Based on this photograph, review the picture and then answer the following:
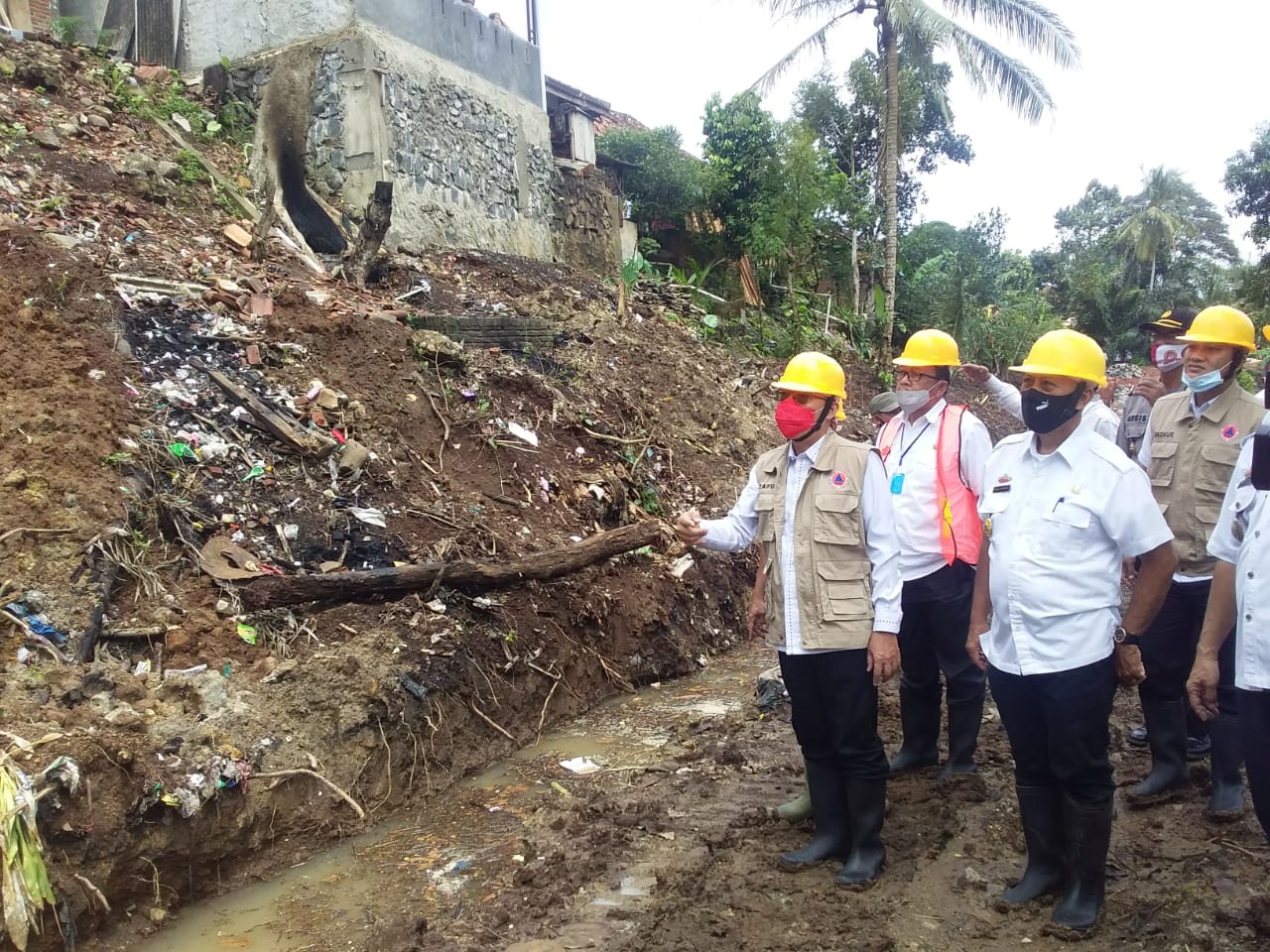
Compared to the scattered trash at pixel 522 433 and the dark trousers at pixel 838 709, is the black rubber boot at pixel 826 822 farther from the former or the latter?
the scattered trash at pixel 522 433

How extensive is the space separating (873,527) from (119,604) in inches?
144

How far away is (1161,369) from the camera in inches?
186

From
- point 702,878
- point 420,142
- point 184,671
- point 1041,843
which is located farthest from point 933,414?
point 420,142

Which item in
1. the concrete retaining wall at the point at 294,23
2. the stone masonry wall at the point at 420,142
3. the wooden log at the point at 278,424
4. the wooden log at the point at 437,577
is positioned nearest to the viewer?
the wooden log at the point at 437,577

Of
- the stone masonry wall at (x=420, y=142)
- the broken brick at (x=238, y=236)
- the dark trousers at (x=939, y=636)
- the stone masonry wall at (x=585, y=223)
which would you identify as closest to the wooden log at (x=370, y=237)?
the broken brick at (x=238, y=236)

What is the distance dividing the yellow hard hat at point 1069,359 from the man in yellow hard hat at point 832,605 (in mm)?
695

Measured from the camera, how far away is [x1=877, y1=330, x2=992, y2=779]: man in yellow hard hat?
4000 mm

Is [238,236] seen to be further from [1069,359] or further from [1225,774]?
[1225,774]

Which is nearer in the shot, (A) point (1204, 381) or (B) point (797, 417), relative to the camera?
(B) point (797, 417)

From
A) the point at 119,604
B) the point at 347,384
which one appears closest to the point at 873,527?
the point at 119,604

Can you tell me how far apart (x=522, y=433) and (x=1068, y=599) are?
534cm

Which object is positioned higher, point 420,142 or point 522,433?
point 420,142

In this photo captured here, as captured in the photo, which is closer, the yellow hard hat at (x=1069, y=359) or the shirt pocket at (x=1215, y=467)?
the yellow hard hat at (x=1069, y=359)

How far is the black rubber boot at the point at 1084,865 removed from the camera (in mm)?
2980
